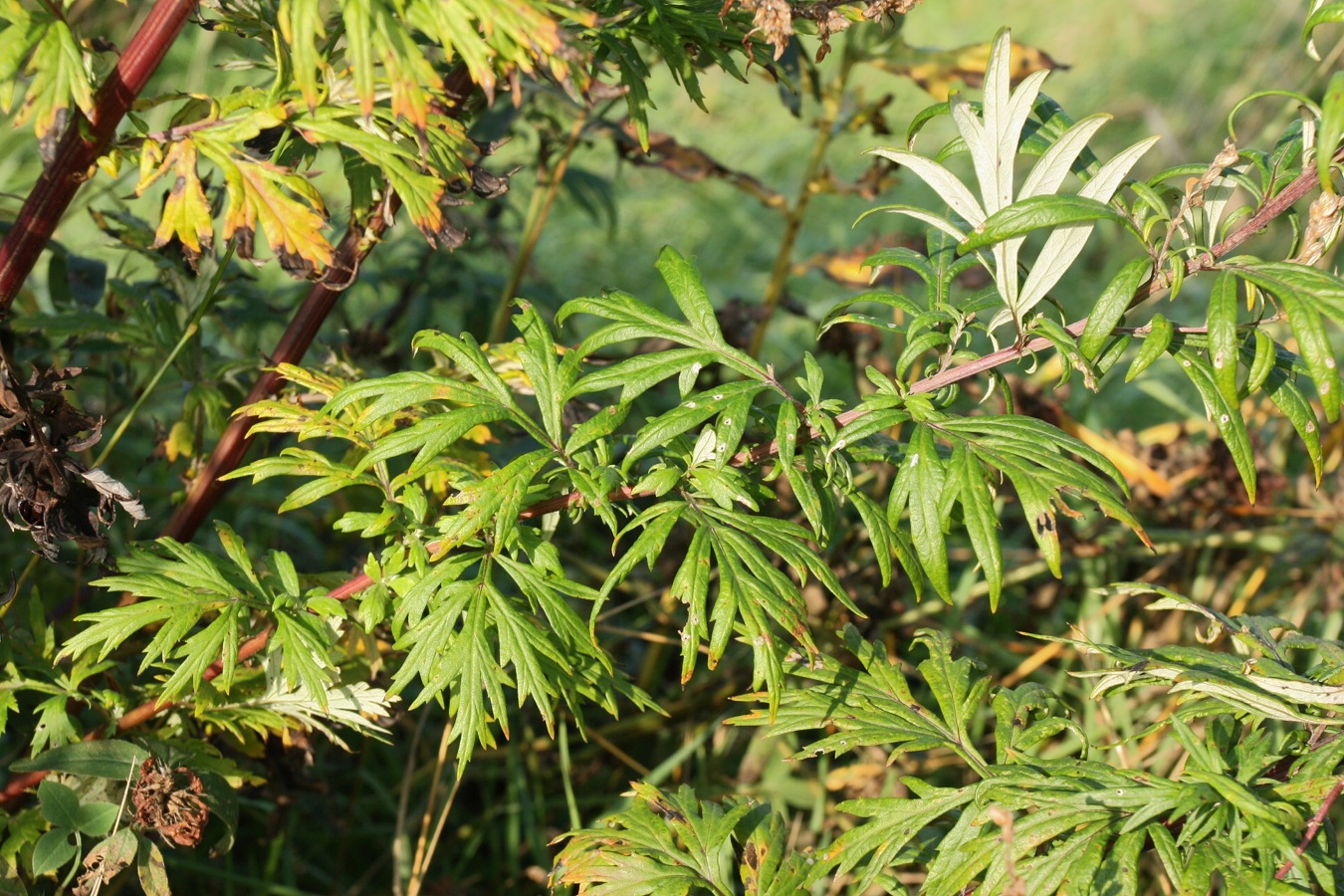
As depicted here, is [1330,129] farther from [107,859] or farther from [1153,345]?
[107,859]

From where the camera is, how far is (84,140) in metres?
1.22

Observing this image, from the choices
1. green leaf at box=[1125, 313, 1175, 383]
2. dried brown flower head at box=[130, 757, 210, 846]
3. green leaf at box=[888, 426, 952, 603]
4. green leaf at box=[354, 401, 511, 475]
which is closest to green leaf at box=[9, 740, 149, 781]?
dried brown flower head at box=[130, 757, 210, 846]

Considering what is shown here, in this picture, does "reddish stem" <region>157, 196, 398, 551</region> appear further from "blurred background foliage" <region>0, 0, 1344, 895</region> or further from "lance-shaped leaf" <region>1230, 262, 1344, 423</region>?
"lance-shaped leaf" <region>1230, 262, 1344, 423</region>

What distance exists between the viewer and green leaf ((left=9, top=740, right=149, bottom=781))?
1324mm

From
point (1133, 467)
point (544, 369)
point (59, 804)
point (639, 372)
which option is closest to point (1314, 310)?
point (639, 372)

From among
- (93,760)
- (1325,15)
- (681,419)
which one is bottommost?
(93,760)

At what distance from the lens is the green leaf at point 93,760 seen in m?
1.32

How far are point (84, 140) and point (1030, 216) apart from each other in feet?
3.25

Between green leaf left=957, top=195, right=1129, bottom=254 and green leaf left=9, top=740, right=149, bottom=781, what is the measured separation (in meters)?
1.12

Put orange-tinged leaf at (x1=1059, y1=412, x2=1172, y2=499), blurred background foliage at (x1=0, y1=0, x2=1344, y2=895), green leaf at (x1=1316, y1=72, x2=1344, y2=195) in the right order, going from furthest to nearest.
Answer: orange-tinged leaf at (x1=1059, y1=412, x2=1172, y2=499) < blurred background foliage at (x1=0, y1=0, x2=1344, y2=895) < green leaf at (x1=1316, y1=72, x2=1344, y2=195)

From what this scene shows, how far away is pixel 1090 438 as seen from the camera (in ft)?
8.04

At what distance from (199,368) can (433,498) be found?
1.47 feet

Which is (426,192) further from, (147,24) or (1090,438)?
(1090,438)

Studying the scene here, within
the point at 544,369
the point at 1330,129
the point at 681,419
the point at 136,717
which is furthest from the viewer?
the point at 136,717
